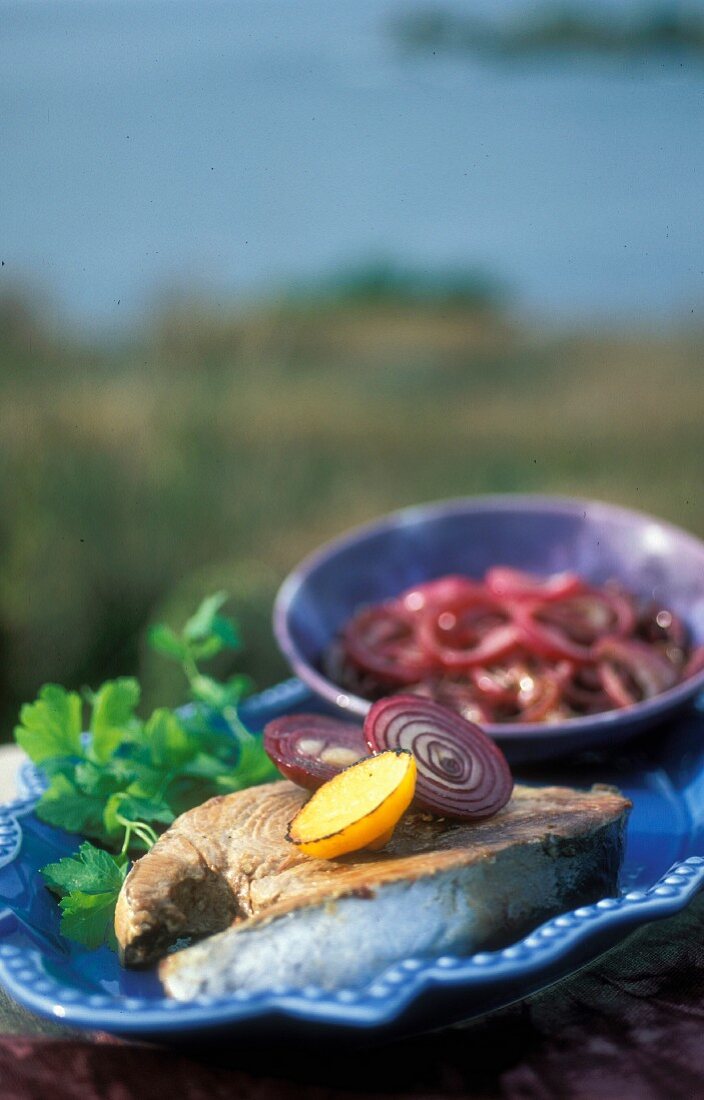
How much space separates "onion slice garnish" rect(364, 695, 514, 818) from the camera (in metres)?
1.75

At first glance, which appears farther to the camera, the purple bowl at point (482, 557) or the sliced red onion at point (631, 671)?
the purple bowl at point (482, 557)

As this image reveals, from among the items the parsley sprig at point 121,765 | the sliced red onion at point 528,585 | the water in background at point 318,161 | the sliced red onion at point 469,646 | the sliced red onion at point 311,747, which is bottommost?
the parsley sprig at point 121,765

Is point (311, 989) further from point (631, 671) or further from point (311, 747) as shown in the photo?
point (631, 671)

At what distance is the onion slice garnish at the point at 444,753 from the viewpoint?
1.75m

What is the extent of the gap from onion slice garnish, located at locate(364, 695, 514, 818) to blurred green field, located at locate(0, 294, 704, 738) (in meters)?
1.54

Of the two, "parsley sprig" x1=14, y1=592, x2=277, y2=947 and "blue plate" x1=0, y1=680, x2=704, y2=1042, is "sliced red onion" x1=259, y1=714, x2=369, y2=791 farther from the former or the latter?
"blue plate" x1=0, y1=680, x2=704, y2=1042

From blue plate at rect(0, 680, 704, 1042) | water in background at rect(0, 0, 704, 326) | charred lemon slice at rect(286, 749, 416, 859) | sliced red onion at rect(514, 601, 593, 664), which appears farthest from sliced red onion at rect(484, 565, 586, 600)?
water in background at rect(0, 0, 704, 326)

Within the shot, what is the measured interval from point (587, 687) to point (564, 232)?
4.31 meters

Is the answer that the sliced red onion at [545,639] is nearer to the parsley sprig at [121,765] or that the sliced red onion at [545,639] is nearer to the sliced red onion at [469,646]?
the sliced red onion at [469,646]

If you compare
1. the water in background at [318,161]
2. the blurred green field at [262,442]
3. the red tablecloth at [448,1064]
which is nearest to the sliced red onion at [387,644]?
the blurred green field at [262,442]

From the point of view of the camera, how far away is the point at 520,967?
4.91ft

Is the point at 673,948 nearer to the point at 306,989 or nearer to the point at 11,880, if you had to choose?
the point at 306,989

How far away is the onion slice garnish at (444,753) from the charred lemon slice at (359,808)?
7 cm

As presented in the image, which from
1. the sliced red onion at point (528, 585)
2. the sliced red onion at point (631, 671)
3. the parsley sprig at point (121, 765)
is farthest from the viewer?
the sliced red onion at point (528, 585)
